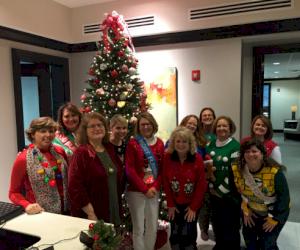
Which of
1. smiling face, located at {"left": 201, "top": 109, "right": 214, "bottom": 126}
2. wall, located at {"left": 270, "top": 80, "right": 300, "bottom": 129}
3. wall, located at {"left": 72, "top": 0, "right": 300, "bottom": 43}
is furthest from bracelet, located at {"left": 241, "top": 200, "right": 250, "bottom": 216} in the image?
wall, located at {"left": 270, "top": 80, "right": 300, "bottom": 129}

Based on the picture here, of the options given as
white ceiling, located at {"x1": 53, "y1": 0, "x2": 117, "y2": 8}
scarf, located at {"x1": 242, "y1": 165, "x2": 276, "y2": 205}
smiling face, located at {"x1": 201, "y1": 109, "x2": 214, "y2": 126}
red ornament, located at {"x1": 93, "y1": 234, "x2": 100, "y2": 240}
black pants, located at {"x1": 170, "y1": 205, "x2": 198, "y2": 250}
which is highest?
white ceiling, located at {"x1": 53, "y1": 0, "x2": 117, "y2": 8}

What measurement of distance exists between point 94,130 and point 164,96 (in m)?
2.18

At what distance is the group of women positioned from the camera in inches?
72.4

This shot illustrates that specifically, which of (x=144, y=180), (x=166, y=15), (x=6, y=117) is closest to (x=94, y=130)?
(x=144, y=180)

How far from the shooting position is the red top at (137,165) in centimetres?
224

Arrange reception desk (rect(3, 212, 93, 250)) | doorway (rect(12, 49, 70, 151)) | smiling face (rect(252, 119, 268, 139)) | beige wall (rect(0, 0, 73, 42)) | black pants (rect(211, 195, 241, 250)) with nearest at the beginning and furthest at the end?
1. reception desk (rect(3, 212, 93, 250))
2. black pants (rect(211, 195, 241, 250))
3. smiling face (rect(252, 119, 268, 139))
4. beige wall (rect(0, 0, 73, 42))
5. doorway (rect(12, 49, 70, 151))

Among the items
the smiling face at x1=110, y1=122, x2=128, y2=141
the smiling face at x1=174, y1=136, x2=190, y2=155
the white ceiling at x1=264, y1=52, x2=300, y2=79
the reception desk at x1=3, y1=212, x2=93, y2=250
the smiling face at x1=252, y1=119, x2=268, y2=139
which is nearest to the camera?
the reception desk at x1=3, y1=212, x2=93, y2=250

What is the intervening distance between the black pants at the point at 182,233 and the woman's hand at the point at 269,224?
1.84 feet

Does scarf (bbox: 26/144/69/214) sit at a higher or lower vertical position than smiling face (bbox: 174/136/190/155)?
lower

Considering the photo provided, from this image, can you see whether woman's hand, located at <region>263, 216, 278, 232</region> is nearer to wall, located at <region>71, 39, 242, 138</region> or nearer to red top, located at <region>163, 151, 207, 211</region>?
red top, located at <region>163, 151, 207, 211</region>

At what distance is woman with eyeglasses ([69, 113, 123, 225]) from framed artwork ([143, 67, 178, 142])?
2.00m

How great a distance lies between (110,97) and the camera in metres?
3.12

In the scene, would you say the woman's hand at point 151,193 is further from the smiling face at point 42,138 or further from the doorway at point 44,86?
the doorway at point 44,86

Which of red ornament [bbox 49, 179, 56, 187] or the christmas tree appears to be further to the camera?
the christmas tree
